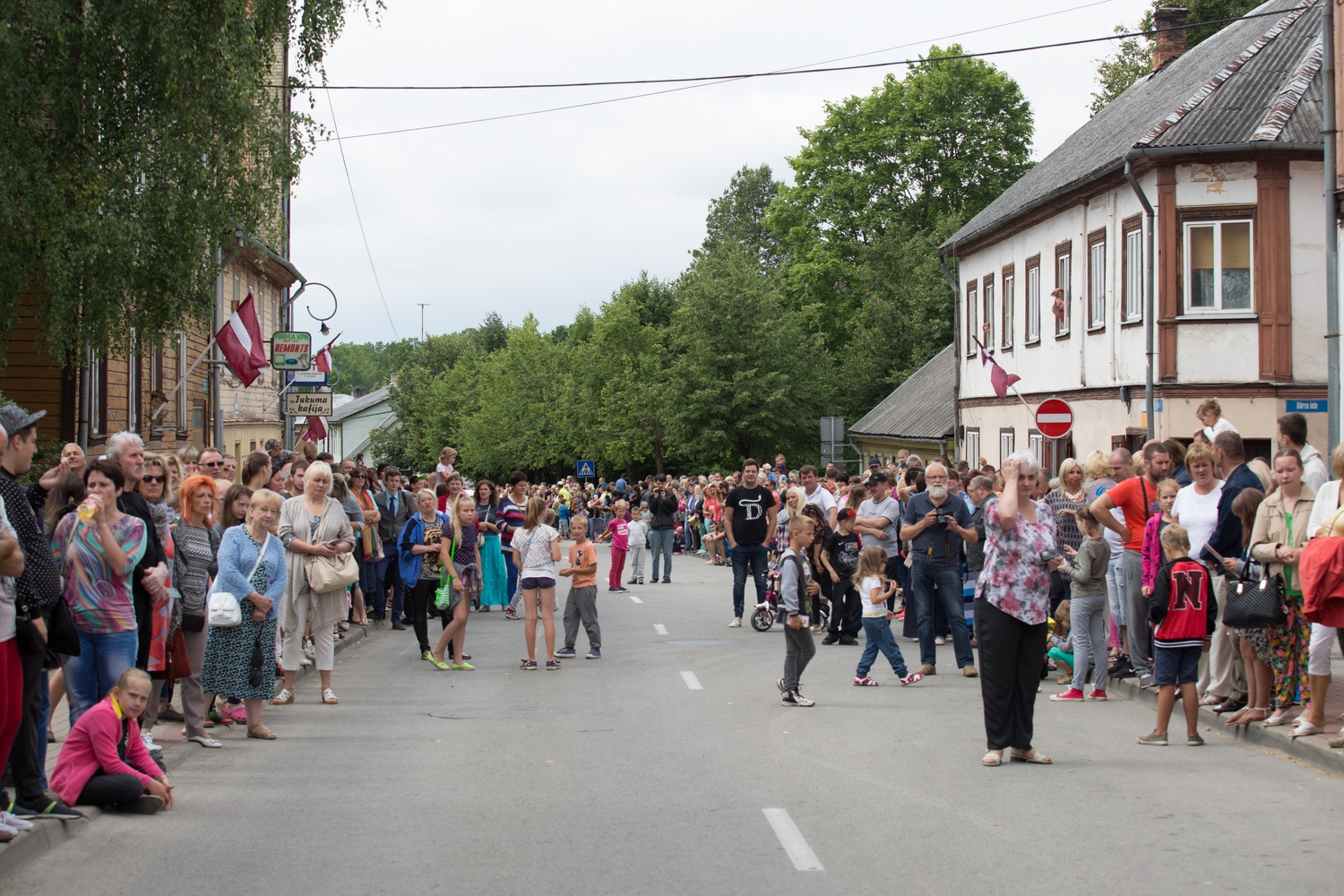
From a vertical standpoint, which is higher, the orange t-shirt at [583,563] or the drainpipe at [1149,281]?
the drainpipe at [1149,281]

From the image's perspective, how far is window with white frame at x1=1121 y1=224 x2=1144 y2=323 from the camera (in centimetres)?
2434

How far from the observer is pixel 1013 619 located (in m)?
8.86

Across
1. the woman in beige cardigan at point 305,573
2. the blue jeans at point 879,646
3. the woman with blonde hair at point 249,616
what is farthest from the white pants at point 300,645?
the blue jeans at point 879,646

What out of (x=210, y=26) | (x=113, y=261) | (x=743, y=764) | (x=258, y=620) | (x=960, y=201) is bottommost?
(x=743, y=764)

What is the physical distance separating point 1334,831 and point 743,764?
3502 millimetres

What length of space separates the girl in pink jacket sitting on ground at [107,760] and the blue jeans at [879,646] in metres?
6.69

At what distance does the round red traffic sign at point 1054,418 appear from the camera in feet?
72.9

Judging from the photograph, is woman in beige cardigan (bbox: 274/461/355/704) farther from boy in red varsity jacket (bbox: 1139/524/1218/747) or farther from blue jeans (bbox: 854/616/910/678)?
boy in red varsity jacket (bbox: 1139/524/1218/747)

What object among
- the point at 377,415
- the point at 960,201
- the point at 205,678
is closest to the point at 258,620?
the point at 205,678

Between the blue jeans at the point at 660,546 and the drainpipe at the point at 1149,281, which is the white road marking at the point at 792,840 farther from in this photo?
the blue jeans at the point at 660,546

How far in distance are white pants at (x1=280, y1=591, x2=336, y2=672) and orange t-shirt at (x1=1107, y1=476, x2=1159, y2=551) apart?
6869 millimetres

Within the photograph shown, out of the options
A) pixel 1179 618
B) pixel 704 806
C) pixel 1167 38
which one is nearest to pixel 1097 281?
pixel 1167 38

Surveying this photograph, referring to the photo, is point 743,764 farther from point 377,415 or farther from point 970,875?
point 377,415

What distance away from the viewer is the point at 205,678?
988 centimetres
